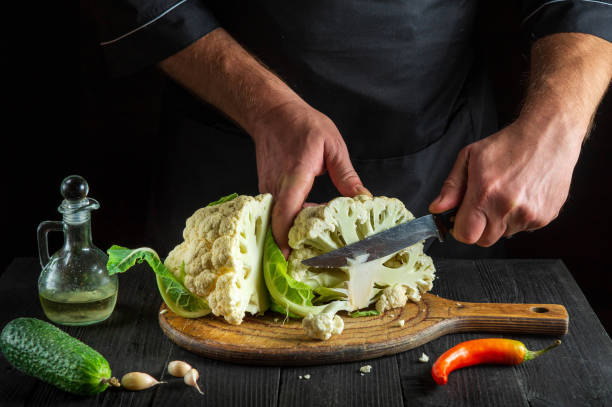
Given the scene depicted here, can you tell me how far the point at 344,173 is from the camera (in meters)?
1.65

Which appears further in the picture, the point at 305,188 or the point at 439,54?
the point at 439,54

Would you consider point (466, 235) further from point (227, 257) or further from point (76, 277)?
point (76, 277)

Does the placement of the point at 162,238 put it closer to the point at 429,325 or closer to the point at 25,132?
the point at 25,132

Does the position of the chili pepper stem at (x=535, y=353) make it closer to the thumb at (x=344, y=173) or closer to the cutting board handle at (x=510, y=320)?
the cutting board handle at (x=510, y=320)

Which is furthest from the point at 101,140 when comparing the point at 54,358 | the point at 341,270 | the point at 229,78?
the point at 54,358

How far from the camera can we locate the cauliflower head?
1546 mm

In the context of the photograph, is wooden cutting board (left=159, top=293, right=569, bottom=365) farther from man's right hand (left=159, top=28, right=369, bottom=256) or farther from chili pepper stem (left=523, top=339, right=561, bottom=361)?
man's right hand (left=159, top=28, right=369, bottom=256)

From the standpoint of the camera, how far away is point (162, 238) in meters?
2.24

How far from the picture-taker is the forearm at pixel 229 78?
1722mm

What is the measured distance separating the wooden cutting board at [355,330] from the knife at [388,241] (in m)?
0.13

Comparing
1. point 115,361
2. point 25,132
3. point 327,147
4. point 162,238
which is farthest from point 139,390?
→ point 25,132

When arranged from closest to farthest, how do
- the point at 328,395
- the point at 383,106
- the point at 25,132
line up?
the point at 328,395, the point at 383,106, the point at 25,132

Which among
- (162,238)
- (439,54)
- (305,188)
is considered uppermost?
(439,54)

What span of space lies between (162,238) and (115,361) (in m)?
0.88
